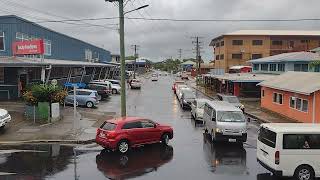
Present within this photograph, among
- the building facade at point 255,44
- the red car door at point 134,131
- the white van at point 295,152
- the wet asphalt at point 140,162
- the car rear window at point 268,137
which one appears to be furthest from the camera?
the building facade at point 255,44

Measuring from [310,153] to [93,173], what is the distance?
7.84 metres

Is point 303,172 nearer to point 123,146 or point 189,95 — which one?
point 123,146

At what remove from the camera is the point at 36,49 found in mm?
37375

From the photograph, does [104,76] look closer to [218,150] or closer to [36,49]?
[36,49]

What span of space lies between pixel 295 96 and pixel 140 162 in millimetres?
18847

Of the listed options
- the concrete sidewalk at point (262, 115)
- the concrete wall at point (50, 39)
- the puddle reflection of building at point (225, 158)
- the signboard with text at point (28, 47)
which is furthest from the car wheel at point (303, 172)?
the concrete wall at point (50, 39)

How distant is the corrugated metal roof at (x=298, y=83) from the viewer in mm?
30422

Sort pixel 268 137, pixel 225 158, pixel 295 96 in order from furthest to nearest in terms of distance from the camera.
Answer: pixel 295 96, pixel 225 158, pixel 268 137

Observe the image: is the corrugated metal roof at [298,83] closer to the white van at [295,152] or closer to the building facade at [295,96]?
the building facade at [295,96]

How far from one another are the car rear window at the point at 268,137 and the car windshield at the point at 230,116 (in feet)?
21.3

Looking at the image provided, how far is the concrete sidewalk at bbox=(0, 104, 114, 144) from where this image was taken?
23297 millimetres

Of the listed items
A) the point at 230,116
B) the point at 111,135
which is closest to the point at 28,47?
the point at 111,135

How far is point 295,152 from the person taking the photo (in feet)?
49.9

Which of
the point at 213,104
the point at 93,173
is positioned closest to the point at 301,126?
the point at 93,173
